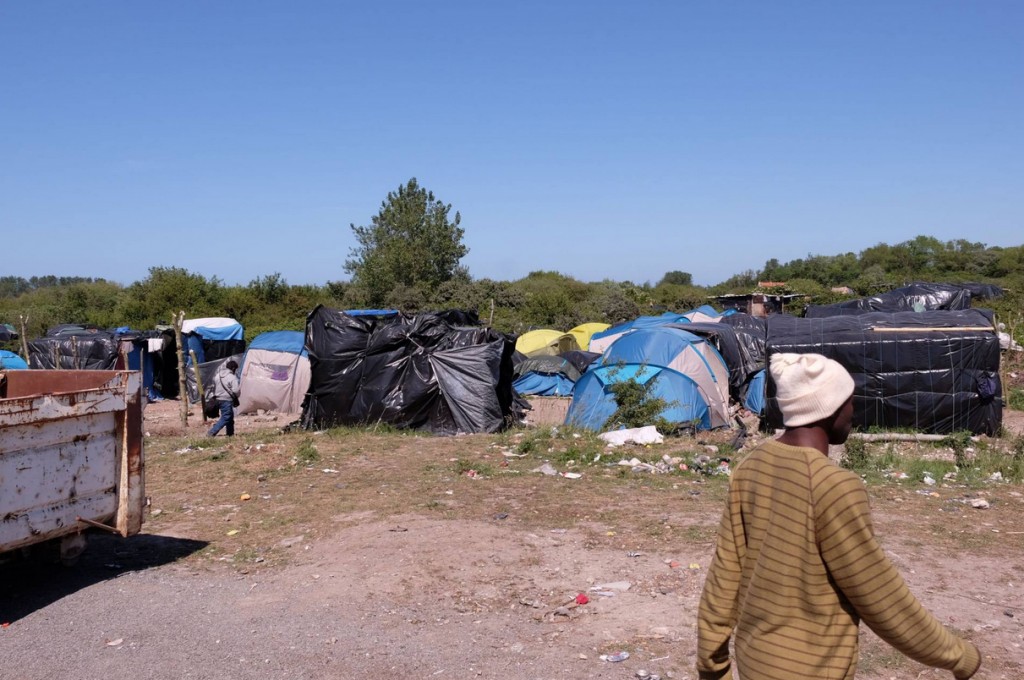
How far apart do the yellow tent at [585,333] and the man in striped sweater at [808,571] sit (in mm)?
21257

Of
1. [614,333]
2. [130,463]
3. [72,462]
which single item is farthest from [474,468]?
[614,333]

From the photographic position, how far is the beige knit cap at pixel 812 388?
2502 millimetres

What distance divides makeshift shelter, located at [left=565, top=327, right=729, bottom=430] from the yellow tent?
8.71 meters

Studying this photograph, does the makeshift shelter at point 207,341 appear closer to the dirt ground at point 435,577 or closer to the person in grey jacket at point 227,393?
the person in grey jacket at point 227,393

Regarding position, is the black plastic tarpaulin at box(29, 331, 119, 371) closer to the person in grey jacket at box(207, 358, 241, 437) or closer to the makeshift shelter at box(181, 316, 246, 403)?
the makeshift shelter at box(181, 316, 246, 403)

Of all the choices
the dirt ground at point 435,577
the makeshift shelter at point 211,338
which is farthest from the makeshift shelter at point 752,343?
the makeshift shelter at point 211,338

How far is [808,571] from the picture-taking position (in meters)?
2.46

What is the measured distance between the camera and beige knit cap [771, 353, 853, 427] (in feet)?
8.21

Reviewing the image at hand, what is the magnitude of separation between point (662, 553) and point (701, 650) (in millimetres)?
4100

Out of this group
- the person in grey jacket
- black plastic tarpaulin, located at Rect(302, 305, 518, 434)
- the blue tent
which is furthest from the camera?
the blue tent

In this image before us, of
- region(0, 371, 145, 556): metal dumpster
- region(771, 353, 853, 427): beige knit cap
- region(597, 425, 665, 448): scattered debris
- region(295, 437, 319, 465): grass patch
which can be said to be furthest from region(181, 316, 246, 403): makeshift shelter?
region(771, 353, 853, 427): beige knit cap

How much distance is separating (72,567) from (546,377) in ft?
44.4

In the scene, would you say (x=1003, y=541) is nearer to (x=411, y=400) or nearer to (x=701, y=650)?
(x=701, y=650)

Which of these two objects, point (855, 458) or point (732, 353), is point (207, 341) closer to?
point (732, 353)
